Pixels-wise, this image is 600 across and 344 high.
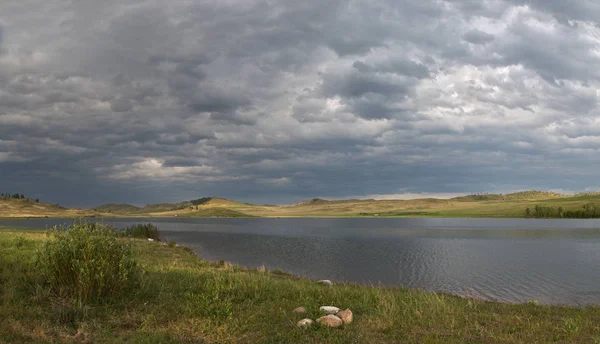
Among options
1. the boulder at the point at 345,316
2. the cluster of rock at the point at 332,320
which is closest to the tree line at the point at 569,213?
the boulder at the point at 345,316

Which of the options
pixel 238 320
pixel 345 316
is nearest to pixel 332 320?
pixel 345 316

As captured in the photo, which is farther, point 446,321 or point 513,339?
point 446,321

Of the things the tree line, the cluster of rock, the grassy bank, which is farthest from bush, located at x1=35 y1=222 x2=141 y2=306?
the tree line

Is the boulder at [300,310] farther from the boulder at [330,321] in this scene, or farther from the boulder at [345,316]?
the boulder at [330,321]

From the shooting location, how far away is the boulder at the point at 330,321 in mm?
11363

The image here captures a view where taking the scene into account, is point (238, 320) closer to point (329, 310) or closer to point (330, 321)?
point (330, 321)

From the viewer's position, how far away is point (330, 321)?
11438 mm

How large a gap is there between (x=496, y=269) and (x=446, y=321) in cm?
3265

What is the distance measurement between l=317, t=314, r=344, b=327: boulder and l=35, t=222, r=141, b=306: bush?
6942 mm

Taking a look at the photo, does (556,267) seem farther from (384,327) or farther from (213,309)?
(213,309)

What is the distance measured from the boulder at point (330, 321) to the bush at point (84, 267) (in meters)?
6.94

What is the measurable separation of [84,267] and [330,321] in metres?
8.39

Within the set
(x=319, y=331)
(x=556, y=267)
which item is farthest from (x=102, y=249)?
(x=556, y=267)

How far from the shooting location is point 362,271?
129ft
